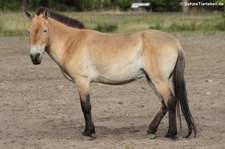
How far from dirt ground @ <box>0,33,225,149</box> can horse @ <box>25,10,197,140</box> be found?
441mm

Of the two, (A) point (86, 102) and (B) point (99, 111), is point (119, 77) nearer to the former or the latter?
(A) point (86, 102)

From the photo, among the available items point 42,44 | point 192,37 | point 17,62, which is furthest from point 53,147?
point 192,37

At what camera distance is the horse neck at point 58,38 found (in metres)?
9.80

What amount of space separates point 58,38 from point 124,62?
1097 millimetres

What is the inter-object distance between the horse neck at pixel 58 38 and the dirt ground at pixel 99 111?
120 centimetres

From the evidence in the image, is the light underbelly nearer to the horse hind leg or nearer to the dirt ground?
the horse hind leg

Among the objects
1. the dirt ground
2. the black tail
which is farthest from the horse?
the dirt ground

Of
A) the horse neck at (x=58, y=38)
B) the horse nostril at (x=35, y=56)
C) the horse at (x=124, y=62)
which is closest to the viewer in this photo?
the horse nostril at (x=35, y=56)

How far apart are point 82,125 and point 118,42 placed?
174 cm

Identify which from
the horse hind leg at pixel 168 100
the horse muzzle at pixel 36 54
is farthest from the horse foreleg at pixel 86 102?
the horse hind leg at pixel 168 100

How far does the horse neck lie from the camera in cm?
980

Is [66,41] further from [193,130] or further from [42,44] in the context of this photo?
[193,130]

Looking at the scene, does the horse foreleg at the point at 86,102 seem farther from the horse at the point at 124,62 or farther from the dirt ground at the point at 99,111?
the dirt ground at the point at 99,111

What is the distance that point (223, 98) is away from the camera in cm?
1298
